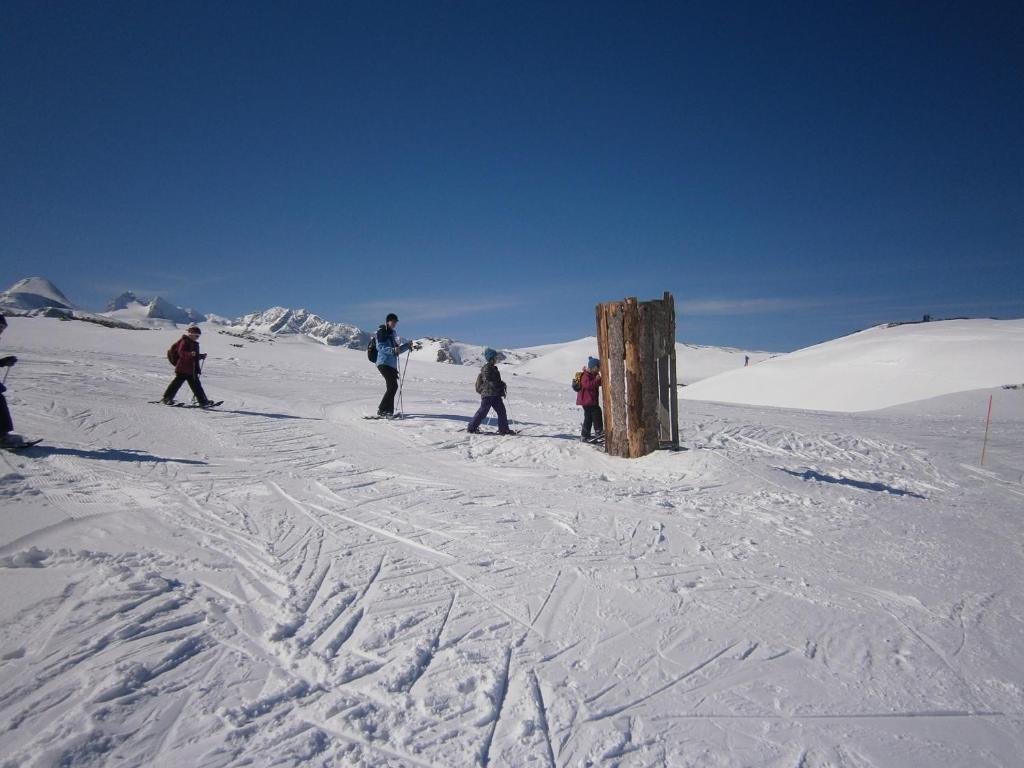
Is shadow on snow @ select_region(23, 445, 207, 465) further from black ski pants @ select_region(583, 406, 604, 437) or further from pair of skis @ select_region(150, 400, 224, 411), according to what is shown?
black ski pants @ select_region(583, 406, 604, 437)

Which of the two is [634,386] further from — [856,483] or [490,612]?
[490,612]

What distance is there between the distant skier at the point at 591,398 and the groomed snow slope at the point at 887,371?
17.2 m

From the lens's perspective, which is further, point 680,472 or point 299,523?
point 680,472

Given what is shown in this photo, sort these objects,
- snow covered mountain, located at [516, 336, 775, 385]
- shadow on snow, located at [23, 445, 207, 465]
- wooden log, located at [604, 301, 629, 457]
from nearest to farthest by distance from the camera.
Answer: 1. shadow on snow, located at [23, 445, 207, 465]
2. wooden log, located at [604, 301, 629, 457]
3. snow covered mountain, located at [516, 336, 775, 385]

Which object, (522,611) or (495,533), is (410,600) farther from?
(495,533)

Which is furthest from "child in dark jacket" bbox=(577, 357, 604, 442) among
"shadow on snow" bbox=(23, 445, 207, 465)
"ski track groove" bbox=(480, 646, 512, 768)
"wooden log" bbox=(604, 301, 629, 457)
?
"ski track groove" bbox=(480, 646, 512, 768)

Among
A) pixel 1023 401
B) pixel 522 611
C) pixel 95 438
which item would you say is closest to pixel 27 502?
pixel 95 438

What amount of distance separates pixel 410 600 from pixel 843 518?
4.98 meters

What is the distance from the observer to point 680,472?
7262 mm

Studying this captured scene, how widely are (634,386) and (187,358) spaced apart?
888 cm

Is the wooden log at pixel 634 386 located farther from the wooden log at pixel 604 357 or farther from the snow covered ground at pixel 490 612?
the snow covered ground at pixel 490 612

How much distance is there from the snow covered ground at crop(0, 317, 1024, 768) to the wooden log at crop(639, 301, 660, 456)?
0.62 m

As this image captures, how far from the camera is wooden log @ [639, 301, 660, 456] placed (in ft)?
27.0

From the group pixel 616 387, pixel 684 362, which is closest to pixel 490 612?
pixel 616 387
